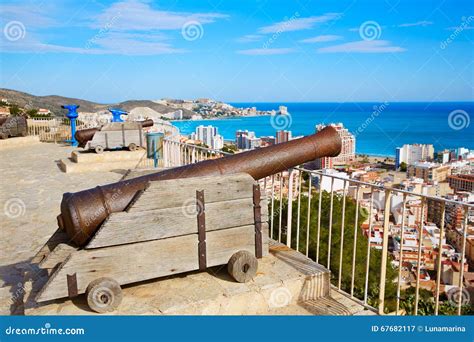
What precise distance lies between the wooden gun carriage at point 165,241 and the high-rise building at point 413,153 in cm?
3783

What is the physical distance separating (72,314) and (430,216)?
2640mm

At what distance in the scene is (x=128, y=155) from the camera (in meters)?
12.0

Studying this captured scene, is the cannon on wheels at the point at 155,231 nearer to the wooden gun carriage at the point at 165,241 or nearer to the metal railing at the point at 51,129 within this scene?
the wooden gun carriage at the point at 165,241

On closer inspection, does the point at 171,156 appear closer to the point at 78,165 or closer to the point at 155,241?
the point at 78,165

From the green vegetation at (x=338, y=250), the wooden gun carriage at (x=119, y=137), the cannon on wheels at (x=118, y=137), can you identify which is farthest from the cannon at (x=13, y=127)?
the green vegetation at (x=338, y=250)

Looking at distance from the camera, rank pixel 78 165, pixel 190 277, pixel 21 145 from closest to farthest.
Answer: pixel 190 277 < pixel 78 165 < pixel 21 145

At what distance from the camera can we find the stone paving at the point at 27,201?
177 inches

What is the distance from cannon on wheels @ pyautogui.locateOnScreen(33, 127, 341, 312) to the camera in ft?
9.45

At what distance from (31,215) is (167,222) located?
440 centimetres

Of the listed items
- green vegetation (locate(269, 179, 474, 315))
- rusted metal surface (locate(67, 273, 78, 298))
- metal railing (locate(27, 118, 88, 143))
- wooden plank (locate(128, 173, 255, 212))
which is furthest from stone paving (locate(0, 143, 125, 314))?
metal railing (locate(27, 118, 88, 143))

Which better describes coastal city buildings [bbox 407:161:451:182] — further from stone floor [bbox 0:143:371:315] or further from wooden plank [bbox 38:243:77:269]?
wooden plank [bbox 38:243:77:269]

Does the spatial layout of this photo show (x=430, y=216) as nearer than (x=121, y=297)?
No
